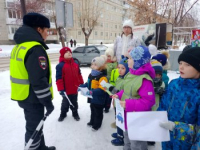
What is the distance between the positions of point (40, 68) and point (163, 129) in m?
1.53

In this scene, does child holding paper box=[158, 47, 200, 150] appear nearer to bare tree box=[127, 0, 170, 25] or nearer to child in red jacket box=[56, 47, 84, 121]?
child in red jacket box=[56, 47, 84, 121]

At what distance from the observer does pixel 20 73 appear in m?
1.85

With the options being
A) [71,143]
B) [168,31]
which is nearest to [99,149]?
[71,143]

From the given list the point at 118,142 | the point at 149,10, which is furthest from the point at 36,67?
the point at 149,10

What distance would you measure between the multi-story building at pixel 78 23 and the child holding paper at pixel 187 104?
26400mm

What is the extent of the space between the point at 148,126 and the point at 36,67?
1.43 metres

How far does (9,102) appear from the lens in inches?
176

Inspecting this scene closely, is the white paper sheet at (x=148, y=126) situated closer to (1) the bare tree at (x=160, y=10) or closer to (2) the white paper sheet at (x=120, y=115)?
(2) the white paper sheet at (x=120, y=115)

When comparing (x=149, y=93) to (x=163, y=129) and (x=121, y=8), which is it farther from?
(x=121, y=8)

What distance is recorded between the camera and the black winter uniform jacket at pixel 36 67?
178cm

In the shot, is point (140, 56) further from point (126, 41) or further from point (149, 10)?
point (149, 10)

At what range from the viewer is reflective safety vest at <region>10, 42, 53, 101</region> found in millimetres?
1815

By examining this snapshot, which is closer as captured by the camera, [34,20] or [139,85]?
[139,85]

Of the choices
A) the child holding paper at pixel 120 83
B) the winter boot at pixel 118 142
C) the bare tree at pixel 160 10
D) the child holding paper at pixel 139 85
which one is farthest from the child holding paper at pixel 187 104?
the bare tree at pixel 160 10
